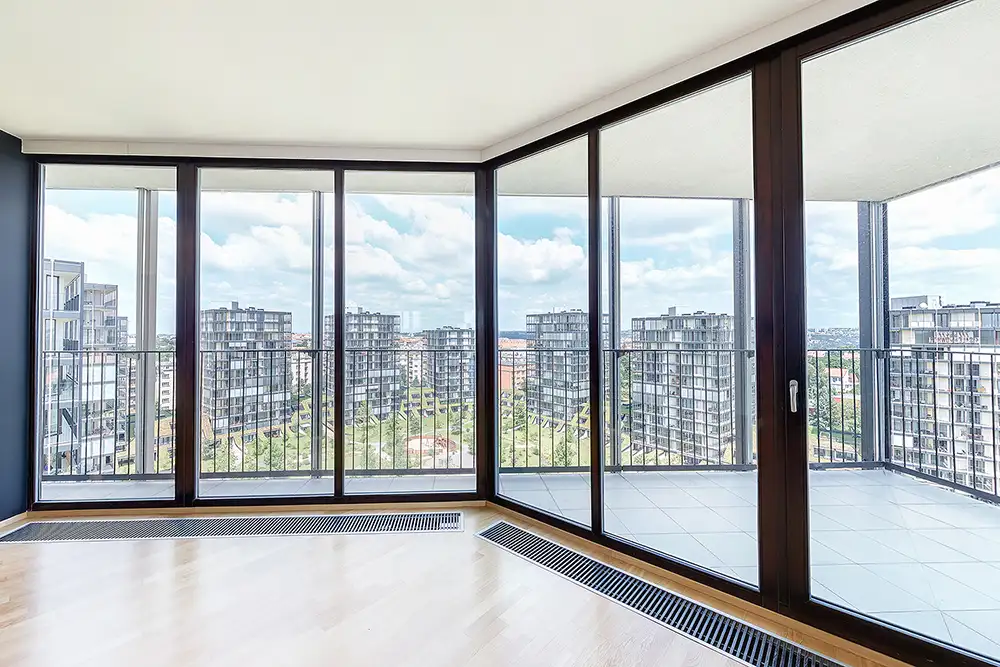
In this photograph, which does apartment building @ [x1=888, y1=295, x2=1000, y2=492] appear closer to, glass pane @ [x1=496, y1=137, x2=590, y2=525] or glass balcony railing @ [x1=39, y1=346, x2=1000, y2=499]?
glass balcony railing @ [x1=39, y1=346, x2=1000, y2=499]

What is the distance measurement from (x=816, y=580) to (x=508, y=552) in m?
1.40

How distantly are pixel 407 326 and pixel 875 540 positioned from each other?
2.86 meters

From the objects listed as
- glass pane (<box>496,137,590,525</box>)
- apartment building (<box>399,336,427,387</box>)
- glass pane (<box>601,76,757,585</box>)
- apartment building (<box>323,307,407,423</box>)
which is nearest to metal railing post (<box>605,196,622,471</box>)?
glass pane (<box>601,76,757,585</box>)

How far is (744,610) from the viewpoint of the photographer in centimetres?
212

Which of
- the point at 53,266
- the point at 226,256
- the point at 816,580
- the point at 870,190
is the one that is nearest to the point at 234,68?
the point at 226,256

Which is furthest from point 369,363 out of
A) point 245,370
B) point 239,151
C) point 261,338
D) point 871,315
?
point 871,315

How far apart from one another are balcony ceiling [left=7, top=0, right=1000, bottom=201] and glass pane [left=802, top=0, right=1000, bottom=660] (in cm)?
1

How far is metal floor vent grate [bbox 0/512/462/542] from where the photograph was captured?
115 inches

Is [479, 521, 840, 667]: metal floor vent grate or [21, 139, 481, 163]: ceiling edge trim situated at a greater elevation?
[21, 139, 481, 163]: ceiling edge trim

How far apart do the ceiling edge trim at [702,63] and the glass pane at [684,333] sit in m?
0.13

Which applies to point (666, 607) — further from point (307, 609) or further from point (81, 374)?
point (81, 374)

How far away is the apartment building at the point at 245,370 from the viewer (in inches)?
138

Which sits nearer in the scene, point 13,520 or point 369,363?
point 13,520

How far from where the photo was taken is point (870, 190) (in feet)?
6.37
